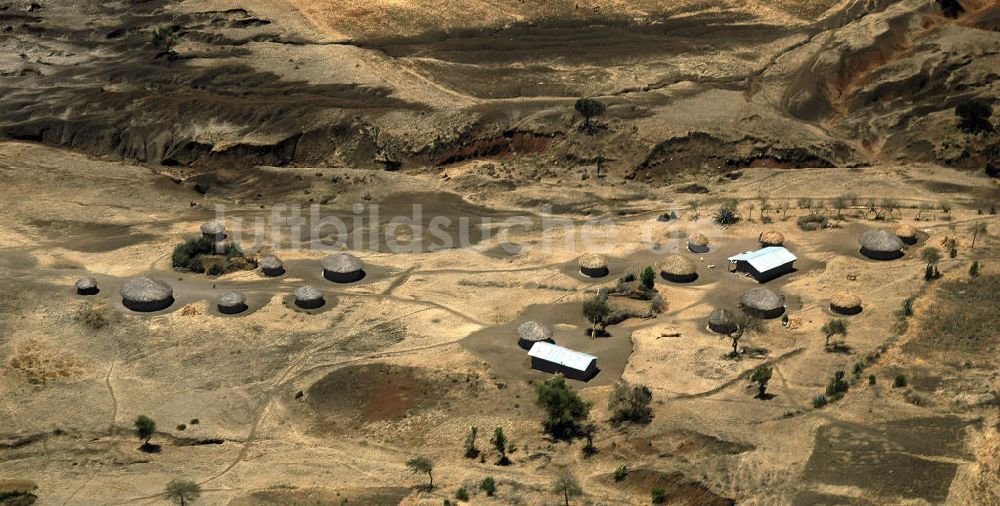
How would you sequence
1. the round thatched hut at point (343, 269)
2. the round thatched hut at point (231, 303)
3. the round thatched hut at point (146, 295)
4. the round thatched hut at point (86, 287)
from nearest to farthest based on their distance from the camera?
the round thatched hut at point (231, 303), the round thatched hut at point (146, 295), the round thatched hut at point (86, 287), the round thatched hut at point (343, 269)

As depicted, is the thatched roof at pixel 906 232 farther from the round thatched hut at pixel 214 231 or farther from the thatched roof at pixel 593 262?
the round thatched hut at pixel 214 231

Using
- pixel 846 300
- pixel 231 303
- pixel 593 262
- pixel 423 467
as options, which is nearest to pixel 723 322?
pixel 846 300

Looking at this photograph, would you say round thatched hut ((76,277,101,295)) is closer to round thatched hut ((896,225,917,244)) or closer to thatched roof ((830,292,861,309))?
thatched roof ((830,292,861,309))

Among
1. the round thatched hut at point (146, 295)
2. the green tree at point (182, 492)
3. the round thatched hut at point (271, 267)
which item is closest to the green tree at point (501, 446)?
the green tree at point (182, 492)

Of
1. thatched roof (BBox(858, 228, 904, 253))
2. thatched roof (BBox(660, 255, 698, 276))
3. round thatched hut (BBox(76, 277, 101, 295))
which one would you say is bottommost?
round thatched hut (BBox(76, 277, 101, 295))

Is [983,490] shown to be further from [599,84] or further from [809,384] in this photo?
[599,84]

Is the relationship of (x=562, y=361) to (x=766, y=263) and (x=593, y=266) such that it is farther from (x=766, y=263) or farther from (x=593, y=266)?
(x=766, y=263)

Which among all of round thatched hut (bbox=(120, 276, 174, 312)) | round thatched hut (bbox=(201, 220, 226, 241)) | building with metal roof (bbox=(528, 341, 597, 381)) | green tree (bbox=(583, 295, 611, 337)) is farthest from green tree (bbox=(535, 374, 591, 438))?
round thatched hut (bbox=(201, 220, 226, 241))
